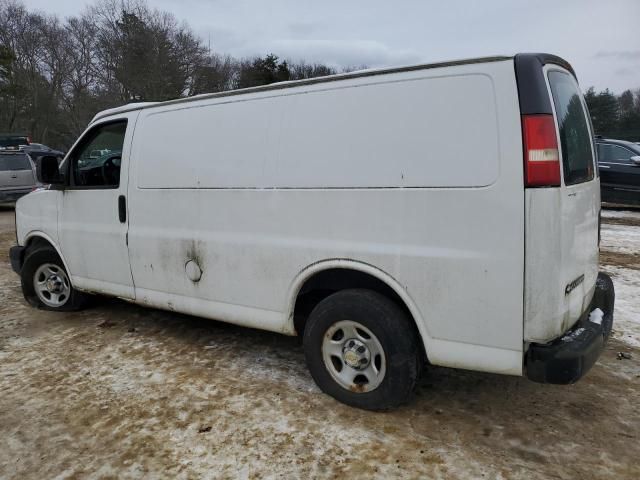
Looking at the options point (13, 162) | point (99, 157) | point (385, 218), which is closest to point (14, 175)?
point (13, 162)

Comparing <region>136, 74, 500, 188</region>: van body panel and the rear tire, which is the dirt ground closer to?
the rear tire

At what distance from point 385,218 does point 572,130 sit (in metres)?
1.14

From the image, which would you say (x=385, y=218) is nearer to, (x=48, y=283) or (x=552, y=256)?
(x=552, y=256)

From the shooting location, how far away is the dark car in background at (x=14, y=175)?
1400 cm

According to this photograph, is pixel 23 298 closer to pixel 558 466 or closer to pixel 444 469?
pixel 444 469

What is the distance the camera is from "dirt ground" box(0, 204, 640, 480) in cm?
263

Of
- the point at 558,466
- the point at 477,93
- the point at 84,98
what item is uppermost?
the point at 84,98

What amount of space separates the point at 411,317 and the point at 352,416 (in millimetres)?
716

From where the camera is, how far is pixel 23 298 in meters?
5.83

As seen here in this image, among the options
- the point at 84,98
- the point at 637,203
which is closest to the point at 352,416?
the point at 637,203

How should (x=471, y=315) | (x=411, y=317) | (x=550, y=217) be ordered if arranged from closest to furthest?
(x=550, y=217)
(x=471, y=315)
(x=411, y=317)

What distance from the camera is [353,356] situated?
3100 mm

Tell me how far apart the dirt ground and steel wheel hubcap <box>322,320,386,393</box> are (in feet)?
0.62

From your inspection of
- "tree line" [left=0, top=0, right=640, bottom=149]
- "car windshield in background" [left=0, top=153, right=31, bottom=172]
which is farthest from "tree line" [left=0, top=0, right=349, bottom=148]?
"car windshield in background" [left=0, top=153, right=31, bottom=172]
